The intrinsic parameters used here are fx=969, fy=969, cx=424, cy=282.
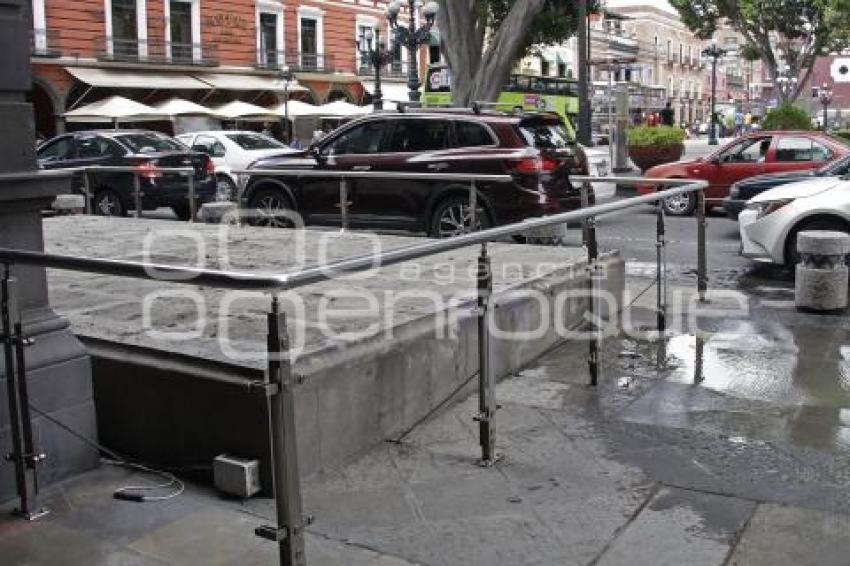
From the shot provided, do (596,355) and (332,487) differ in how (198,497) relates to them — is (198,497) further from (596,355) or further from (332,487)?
(596,355)

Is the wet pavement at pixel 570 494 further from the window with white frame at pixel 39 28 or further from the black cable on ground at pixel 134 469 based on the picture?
the window with white frame at pixel 39 28

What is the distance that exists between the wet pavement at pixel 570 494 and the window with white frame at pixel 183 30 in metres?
36.8

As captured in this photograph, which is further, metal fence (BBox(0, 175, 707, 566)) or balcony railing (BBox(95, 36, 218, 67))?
balcony railing (BBox(95, 36, 218, 67))

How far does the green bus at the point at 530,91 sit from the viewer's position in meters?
33.2

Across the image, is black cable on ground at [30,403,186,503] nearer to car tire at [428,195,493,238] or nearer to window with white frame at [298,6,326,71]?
car tire at [428,195,493,238]

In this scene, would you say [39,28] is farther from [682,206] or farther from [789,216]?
[789,216]

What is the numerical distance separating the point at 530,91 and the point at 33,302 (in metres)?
30.8

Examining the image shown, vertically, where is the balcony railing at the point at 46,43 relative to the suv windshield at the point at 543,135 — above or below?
above

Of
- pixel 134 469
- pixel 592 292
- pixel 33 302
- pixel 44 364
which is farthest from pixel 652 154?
pixel 44 364

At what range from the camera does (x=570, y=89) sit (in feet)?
120

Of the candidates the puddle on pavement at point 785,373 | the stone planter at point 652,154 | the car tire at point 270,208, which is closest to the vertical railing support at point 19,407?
the puddle on pavement at point 785,373

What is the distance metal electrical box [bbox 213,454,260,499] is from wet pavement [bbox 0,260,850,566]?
9cm

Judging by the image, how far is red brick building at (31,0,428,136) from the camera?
36.1m

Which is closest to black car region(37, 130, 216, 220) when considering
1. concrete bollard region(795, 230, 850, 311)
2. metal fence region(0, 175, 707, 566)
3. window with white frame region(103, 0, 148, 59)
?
concrete bollard region(795, 230, 850, 311)
